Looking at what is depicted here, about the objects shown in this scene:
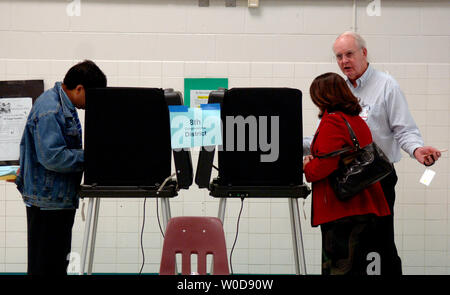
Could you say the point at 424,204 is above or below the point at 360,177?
below

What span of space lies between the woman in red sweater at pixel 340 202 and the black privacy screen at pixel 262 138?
9 cm

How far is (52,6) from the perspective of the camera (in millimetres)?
3682

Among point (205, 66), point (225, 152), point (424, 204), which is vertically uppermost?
point (205, 66)

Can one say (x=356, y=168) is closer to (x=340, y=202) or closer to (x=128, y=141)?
(x=340, y=202)

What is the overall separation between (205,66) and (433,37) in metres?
1.66

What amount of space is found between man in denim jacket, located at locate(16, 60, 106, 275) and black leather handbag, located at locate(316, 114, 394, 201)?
1069mm

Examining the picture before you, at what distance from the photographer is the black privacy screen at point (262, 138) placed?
6.92 ft

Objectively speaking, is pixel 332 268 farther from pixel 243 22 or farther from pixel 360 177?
pixel 243 22

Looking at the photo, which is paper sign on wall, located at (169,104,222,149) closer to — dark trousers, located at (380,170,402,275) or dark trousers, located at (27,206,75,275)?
dark trousers, located at (27,206,75,275)

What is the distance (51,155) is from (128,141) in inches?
12.7

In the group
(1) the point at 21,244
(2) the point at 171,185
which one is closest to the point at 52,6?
(1) the point at 21,244

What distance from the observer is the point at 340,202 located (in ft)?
6.89

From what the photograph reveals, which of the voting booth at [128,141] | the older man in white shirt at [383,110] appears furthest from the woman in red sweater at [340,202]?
the voting booth at [128,141]

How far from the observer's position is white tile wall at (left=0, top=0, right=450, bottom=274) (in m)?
3.70
